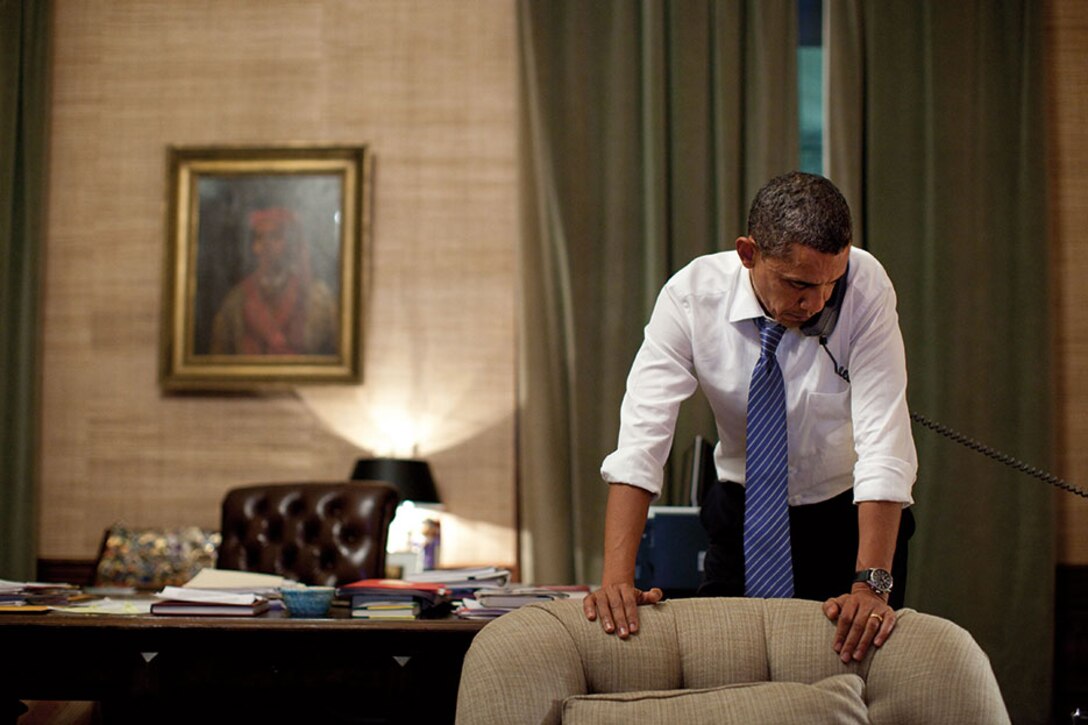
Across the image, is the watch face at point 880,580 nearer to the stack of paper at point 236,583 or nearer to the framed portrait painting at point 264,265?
the stack of paper at point 236,583

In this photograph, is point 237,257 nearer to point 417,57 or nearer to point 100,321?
point 100,321

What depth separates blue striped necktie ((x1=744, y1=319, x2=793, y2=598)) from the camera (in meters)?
2.12

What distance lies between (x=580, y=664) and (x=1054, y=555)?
3.78m

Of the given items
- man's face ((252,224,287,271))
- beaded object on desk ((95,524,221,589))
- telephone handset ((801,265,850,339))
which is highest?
man's face ((252,224,287,271))

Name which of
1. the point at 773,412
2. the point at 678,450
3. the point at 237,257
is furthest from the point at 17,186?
the point at 773,412

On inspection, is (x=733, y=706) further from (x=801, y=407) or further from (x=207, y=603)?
(x=207, y=603)

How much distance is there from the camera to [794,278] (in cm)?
193

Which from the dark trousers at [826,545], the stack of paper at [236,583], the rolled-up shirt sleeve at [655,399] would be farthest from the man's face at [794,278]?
the stack of paper at [236,583]

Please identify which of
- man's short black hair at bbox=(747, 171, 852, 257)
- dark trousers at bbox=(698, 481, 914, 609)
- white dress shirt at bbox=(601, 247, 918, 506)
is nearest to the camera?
man's short black hair at bbox=(747, 171, 852, 257)

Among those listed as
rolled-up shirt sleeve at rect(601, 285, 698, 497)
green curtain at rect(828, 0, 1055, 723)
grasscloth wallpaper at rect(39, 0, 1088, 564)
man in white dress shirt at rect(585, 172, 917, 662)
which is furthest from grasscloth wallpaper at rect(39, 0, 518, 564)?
rolled-up shirt sleeve at rect(601, 285, 698, 497)

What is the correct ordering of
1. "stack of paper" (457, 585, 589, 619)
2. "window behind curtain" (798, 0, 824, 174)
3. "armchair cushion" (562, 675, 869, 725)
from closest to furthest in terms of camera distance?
"armchair cushion" (562, 675, 869, 725) → "stack of paper" (457, 585, 589, 619) → "window behind curtain" (798, 0, 824, 174)

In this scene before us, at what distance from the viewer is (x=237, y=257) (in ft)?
17.3

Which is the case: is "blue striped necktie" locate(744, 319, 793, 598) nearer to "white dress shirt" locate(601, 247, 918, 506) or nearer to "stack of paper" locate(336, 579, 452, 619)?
"white dress shirt" locate(601, 247, 918, 506)

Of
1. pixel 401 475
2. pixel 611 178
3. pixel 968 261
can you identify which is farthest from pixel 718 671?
pixel 968 261
